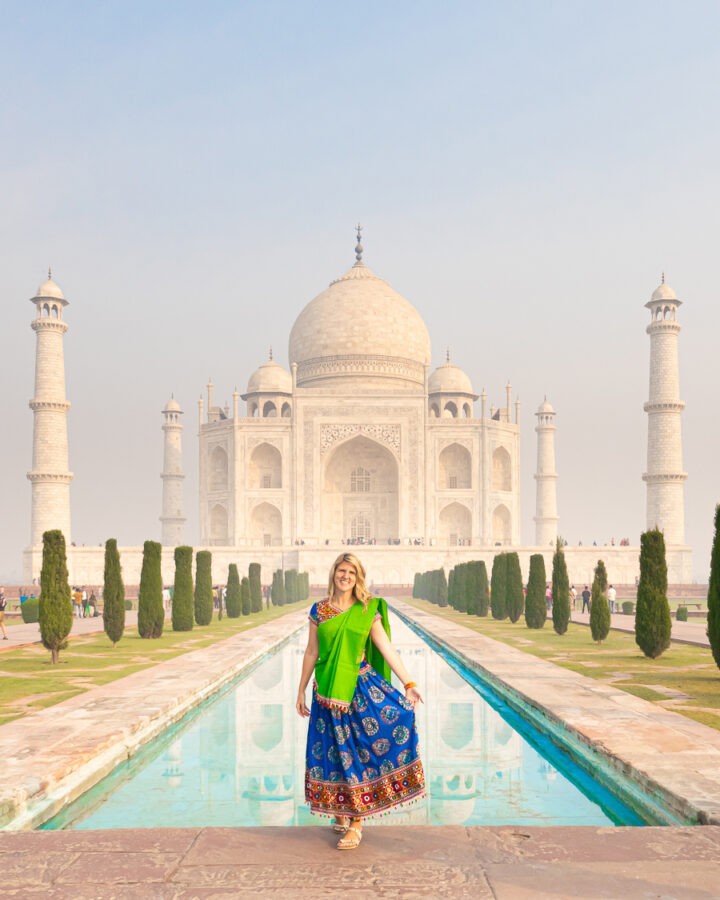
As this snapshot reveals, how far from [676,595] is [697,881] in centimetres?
3010

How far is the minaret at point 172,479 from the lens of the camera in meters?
42.0

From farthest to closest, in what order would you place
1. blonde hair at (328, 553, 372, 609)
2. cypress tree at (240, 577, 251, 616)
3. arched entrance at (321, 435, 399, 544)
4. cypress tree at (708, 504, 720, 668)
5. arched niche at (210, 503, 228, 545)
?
arched entrance at (321, 435, 399, 544), arched niche at (210, 503, 228, 545), cypress tree at (240, 577, 251, 616), cypress tree at (708, 504, 720, 668), blonde hair at (328, 553, 372, 609)

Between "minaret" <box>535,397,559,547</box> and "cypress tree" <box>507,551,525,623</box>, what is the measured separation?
25.6m

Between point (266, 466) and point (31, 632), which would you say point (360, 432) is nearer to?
point (266, 466)

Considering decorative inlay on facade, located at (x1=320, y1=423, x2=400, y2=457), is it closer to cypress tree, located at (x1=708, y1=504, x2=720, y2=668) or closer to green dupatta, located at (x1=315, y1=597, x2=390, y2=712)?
cypress tree, located at (x1=708, y1=504, x2=720, y2=668)

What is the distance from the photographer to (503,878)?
2734 mm

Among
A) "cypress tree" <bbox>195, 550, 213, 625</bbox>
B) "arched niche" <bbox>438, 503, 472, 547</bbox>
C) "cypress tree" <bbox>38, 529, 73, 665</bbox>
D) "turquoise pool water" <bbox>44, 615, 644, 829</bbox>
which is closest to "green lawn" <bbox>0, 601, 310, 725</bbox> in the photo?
"cypress tree" <bbox>38, 529, 73, 665</bbox>

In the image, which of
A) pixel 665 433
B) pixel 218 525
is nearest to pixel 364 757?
pixel 665 433

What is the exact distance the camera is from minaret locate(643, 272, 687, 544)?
34.2 metres

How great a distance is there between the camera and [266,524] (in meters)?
38.8

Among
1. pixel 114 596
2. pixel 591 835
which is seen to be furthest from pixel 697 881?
pixel 114 596

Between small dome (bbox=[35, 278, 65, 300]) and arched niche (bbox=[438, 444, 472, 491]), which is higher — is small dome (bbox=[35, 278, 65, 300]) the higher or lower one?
the higher one

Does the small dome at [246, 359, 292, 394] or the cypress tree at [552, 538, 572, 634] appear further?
the small dome at [246, 359, 292, 394]

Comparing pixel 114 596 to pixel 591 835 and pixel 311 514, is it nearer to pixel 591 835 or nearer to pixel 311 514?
pixel 591 835
